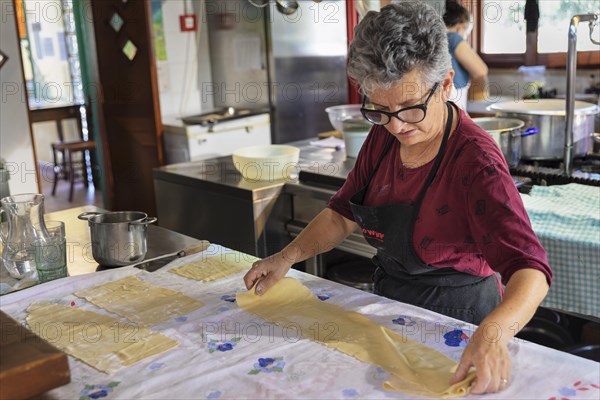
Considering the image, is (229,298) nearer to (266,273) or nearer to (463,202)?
(266,273)

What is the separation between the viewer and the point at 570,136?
294 centimetres

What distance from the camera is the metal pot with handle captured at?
9.59ft

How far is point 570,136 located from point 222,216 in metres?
1.66

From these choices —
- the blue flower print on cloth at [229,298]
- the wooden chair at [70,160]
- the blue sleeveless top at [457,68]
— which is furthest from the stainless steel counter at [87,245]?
the wooden chair at [70,160]

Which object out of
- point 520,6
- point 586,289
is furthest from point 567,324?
point 520,6

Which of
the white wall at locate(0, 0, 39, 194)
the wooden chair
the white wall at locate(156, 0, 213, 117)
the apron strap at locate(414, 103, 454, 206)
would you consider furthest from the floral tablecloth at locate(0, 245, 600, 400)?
the wooden chair

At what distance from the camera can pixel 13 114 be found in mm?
5152

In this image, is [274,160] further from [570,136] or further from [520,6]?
[520,6]

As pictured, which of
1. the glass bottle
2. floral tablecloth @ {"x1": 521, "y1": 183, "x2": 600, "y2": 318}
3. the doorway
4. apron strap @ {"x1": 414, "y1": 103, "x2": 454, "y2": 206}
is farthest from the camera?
the doorway

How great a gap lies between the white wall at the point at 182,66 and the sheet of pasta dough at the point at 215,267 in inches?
145

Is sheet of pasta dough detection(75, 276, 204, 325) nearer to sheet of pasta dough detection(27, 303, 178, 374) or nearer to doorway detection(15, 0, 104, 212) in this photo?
sheet of pasta dough detection(27, 303, 178, 374)

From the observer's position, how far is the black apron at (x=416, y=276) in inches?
71.7

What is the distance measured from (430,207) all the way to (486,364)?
0.55m

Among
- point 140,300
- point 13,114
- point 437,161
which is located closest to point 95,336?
point 140,300
